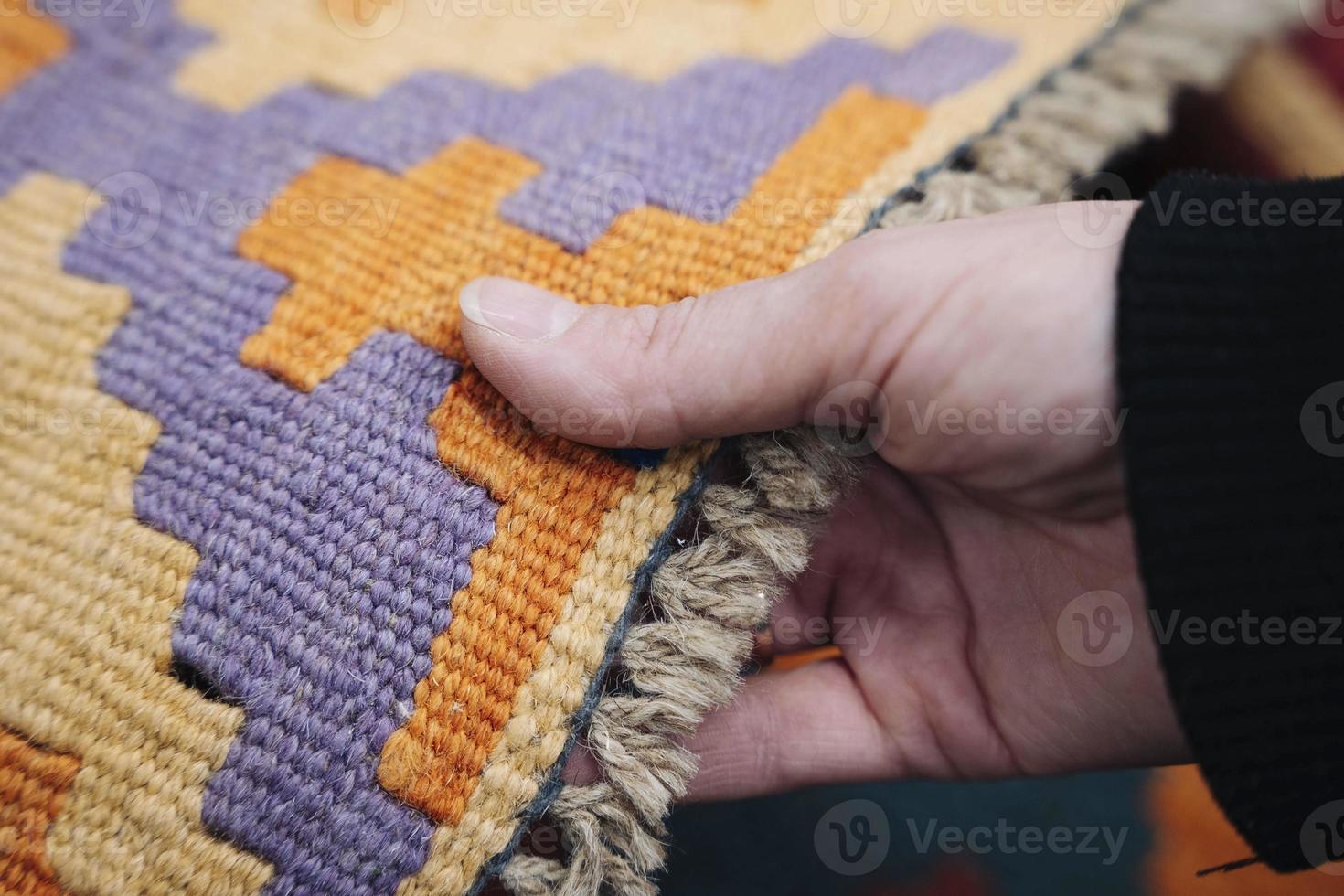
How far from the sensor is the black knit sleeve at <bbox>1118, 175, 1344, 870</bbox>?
427 mm

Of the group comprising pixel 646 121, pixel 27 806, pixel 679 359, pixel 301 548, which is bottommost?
pixel 27 806

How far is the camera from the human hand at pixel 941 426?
464 mm

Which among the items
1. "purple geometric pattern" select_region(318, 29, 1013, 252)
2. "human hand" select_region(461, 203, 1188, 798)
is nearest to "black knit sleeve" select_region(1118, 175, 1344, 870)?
"human hand" select_region(461, 203, 1188, 798)

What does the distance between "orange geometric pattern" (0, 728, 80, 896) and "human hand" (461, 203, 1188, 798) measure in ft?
1.07

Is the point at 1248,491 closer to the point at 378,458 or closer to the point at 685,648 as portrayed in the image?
the point at 685,648

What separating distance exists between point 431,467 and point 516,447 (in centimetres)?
5

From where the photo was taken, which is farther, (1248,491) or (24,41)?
(24,41)

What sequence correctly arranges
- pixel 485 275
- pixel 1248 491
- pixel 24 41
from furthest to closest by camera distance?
pixel 24 41 → pixel 485 275 → pixel 1248 491

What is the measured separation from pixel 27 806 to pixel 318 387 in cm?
28

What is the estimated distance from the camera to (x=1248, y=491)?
0.44 meters

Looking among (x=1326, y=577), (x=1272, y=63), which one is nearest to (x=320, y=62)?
(x=1326, y=577)

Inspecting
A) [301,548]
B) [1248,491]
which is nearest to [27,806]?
[301,548]

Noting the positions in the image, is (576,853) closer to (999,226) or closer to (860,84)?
(999,226)

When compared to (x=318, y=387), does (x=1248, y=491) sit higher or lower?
higher
